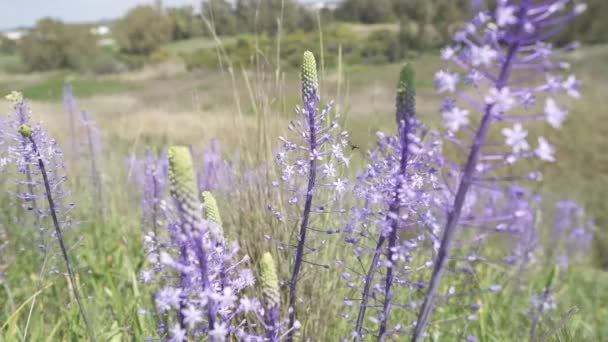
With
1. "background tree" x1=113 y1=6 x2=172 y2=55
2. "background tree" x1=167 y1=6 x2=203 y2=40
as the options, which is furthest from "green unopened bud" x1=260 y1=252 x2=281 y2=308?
"background tree" x1=113 y1=6 x2=172 y2=55

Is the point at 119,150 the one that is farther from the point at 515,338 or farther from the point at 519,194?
the point at 519,194

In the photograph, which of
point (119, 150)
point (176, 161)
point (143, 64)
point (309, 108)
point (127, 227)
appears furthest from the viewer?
point (143, 64)

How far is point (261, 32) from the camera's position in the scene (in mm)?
4621

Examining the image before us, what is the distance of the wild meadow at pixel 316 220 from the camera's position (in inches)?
54.3

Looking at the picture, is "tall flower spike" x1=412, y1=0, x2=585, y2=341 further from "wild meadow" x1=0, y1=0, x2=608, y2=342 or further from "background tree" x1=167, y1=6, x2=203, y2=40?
"background tree" x1=167, y1=6, x2=203, y2=40

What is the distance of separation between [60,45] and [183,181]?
4900cm

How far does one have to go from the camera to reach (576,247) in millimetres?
7629

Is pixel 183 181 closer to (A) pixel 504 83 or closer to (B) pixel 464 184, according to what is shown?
(B) pixel 464 184

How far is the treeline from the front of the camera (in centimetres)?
607

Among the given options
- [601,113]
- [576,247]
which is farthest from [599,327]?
[601,113]

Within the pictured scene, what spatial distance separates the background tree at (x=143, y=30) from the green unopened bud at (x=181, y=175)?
54302mm

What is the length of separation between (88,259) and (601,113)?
1707 centimetres

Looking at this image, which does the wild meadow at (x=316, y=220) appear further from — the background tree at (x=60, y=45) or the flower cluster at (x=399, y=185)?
the background tree at (x=60, y=45)

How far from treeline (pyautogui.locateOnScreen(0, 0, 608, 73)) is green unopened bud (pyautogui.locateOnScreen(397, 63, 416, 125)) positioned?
205cm
